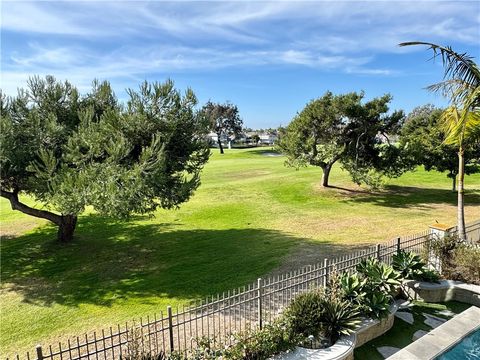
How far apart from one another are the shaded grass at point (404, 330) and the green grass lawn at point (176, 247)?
4.52 meters

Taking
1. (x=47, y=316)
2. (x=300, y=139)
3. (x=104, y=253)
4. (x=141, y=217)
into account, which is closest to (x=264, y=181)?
(x=300, y=139)

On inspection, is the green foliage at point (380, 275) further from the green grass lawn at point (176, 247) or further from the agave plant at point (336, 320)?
the green grass lawn at point (176, 247)

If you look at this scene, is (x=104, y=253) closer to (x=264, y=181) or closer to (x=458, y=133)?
(x=458, y=133)

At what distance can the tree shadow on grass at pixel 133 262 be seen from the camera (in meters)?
11.4

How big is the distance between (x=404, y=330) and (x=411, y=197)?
2153 cm

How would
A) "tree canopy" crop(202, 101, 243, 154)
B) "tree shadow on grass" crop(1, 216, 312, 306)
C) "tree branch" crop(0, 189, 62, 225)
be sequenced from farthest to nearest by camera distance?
1. "tree canopy" crop(202, 101, 243, 154)
2. "tree branch" crop(0, 189, 62, 225)
3. "tree shadow on grass" crop(1, 216, 312, 306)

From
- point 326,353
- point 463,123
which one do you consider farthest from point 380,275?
point 463,123

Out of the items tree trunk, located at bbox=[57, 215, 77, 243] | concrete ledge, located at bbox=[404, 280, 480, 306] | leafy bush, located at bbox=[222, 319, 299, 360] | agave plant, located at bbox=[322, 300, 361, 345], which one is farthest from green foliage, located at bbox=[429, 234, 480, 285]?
tree trunk, located at bbox=[57, 215, 77, 243]

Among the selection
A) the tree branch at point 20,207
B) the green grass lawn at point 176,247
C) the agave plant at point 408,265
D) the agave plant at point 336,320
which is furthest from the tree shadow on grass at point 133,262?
the agave plant at point 408,265

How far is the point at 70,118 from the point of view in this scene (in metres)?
14.2

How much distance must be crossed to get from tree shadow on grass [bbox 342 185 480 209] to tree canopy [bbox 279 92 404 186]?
5.41 ft

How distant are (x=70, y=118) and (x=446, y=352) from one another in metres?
14.2

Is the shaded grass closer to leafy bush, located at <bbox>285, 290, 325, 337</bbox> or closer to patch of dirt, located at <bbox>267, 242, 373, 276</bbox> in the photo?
leafy bush, located at <bbox>285, 290, 325, 337</bbox>

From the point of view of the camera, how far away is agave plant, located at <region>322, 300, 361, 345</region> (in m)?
7.49
